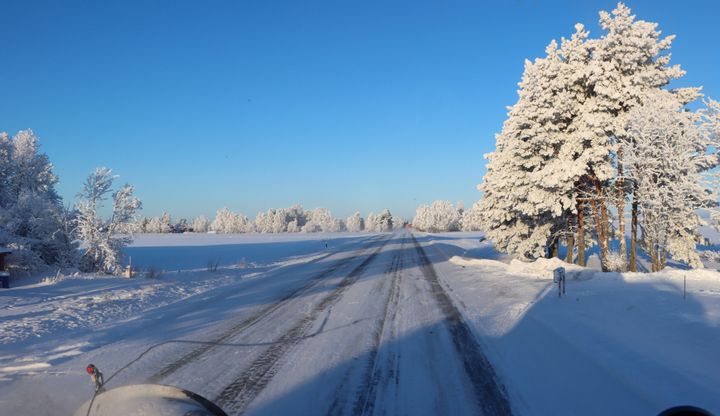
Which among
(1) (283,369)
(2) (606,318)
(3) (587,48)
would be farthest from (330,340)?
(3) (587,48)

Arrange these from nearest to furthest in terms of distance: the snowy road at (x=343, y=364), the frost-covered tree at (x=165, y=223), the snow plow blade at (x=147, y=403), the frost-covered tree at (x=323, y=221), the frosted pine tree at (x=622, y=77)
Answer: the snow plow blade at (x=147, y=403), the snowy road at (x=343, y=364), the frosted pine tree at (x=622, y=77), the frost-covered tree at (x=165, y=223), the frost-covered tree at (x=323, y=221)

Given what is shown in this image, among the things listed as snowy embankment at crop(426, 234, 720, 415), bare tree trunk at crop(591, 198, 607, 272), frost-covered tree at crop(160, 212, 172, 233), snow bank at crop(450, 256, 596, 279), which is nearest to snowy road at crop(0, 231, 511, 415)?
snowy embankment at crop(426, 234, 720, 415)

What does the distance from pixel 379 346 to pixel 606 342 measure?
12.9ft

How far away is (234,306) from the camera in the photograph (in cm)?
1152

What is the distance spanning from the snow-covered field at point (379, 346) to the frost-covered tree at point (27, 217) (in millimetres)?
5780

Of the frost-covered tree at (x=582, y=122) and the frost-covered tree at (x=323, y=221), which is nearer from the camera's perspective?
the frost-covered tree at (x=582, y=122)

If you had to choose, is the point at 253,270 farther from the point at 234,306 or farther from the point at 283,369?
the point at 283,369

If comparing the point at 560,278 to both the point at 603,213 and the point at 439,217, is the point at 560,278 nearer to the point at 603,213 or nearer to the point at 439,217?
the point at 603,213

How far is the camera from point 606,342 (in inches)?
291

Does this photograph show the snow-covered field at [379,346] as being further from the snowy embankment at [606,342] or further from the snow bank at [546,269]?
the snow bank at [546,269]

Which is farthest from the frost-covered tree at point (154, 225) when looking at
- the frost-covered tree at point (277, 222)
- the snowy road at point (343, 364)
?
the snowy road at point (343, 364)

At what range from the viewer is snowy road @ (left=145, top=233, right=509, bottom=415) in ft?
16.3

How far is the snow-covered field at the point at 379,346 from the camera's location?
5.12m

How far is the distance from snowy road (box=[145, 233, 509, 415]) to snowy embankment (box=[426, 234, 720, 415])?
1.85ft
